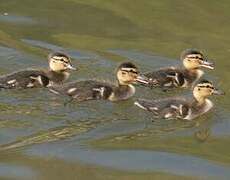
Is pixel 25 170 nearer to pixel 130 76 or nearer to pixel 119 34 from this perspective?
pixel 130 76

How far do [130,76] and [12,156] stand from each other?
5.01ft

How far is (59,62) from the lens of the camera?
269 inches

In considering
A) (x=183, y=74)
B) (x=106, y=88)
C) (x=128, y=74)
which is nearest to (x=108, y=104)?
(x=106, y=88)

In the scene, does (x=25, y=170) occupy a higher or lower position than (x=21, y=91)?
lower

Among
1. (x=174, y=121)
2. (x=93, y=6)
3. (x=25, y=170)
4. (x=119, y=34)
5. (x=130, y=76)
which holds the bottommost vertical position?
(x=25, y=170)

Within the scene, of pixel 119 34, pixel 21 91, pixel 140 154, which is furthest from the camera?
pixel 119 34

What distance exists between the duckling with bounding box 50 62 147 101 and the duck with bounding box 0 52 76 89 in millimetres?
153

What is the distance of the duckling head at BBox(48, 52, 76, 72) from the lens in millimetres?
6809

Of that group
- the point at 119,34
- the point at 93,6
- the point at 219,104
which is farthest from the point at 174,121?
the point at 93,6

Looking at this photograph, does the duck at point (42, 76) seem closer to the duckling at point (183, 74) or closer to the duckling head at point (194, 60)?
the duckling at point (183, 74)

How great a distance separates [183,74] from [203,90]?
2.14 feet

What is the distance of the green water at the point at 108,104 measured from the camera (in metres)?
5.35

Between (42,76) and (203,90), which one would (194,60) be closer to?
(203,90)

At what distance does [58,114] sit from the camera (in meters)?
6.05
